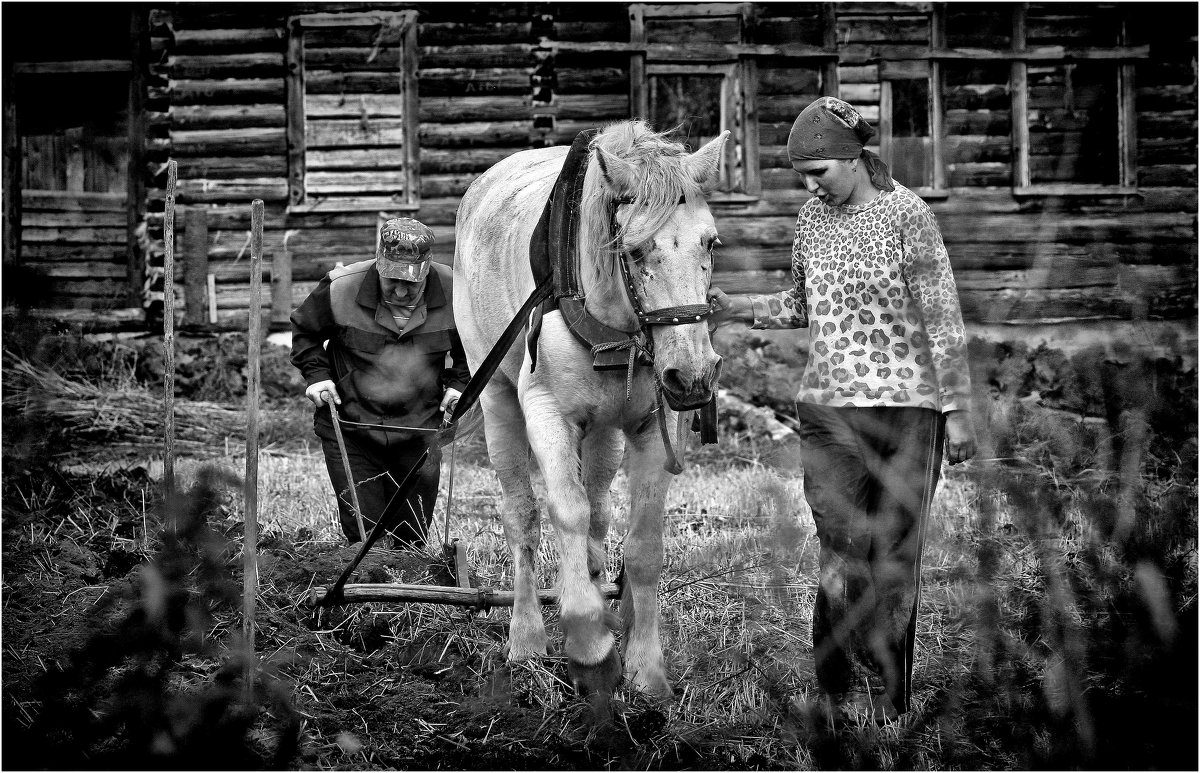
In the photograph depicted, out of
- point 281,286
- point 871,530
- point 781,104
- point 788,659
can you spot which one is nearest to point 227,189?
point 281,286

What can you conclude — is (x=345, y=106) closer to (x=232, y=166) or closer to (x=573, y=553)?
(x=232, y=166)

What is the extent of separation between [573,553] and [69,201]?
11921 mm

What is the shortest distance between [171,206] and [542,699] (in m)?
2.16

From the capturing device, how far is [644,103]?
1155 centimetres

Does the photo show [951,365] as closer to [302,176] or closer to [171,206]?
[171,206]

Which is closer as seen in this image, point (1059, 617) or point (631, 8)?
point (1059, 617)

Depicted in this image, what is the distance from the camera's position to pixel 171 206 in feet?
12.3

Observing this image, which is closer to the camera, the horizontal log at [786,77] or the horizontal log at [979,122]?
the horizontal log at [786,77]

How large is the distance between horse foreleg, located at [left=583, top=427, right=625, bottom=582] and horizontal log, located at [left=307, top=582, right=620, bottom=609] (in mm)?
173

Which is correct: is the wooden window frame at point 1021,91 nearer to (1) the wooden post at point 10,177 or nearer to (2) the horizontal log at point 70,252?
(2) the horizontal log at point 70,252

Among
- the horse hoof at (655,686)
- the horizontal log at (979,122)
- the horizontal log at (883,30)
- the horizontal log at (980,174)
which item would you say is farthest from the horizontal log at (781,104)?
the horse hoof at (655,686)

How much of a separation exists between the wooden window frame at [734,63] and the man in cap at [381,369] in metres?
6.94

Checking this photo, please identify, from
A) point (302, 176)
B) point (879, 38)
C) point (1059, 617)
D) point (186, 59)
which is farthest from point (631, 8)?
point (1059, 617)

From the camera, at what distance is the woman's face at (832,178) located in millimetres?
3418
